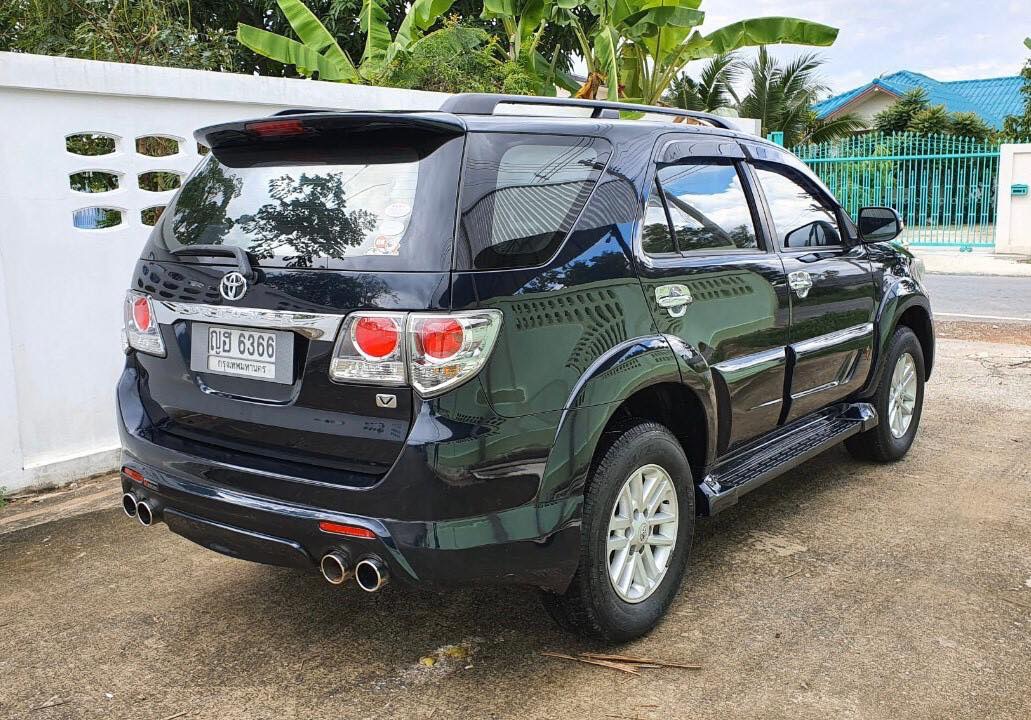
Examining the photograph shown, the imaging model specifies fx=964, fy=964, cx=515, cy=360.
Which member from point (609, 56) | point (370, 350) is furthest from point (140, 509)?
point (609, 56)

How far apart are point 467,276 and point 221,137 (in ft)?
3.77

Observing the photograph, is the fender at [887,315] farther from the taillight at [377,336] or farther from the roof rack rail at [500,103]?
the taillight at [377,336]

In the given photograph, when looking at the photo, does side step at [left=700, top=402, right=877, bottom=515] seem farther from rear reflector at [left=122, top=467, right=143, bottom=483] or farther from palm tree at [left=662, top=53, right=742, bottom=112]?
palm tree at [left=662, top=53, right=742, bottom=112]

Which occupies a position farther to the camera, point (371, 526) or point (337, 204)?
point (337, 204)

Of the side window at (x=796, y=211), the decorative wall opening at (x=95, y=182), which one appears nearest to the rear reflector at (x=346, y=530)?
the side window at (x=796, y=211)

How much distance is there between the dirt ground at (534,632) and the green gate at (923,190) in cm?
1799

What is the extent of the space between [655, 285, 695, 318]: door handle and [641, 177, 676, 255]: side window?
5.3 inches

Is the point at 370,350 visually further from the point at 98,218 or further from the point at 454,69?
the point at 454,69

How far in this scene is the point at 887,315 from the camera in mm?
5047

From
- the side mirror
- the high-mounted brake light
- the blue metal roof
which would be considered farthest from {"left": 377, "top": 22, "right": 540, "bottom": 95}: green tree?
the blue metal roof

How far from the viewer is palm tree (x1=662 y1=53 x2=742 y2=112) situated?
2527cm

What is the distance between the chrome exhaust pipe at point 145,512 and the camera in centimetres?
317

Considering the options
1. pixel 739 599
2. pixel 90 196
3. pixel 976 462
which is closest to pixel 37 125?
pixel 90 196

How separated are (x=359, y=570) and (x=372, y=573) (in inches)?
1.7
